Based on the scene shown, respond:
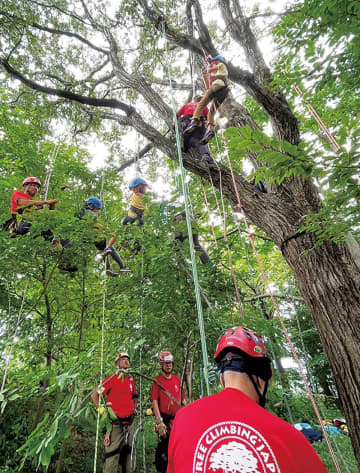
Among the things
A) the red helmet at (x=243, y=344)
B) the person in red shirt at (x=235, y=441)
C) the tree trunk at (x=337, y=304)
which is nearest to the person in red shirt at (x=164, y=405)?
the tree trunk at (x=337, y=304)

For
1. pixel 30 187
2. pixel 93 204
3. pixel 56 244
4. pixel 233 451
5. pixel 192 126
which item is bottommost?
pixel 233 451

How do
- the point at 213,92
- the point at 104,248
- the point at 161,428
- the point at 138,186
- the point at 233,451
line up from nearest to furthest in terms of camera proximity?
the point at 233,451
the point at 161,428
the point at 213,92
the point at 104,248
the point at 138,186

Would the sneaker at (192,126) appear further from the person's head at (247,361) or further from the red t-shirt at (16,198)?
the person's head at (247,361)

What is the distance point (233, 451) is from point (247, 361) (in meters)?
0.39

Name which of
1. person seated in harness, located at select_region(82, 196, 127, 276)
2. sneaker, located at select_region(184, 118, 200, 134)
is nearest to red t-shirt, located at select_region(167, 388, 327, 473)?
person seated in harness, located at select_region(82, 196, 127, 276)

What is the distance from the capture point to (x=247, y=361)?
3.89 feet

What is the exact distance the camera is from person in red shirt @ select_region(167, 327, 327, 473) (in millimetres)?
820

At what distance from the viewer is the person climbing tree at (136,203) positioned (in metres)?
4.74

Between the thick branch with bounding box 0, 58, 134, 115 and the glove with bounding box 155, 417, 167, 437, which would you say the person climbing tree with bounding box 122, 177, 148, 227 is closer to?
the thick branch with bounding box 0, 58, 134, 115

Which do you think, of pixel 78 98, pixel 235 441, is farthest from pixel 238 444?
pixel 78 98

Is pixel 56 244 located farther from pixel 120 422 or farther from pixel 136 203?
pixel 120 422

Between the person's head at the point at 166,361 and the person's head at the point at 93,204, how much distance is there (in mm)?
2363

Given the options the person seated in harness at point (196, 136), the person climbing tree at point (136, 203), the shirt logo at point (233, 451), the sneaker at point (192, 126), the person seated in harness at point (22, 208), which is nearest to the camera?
the shirt logo at point (233, 451)

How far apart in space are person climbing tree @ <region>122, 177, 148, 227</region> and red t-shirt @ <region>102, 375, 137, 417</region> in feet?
7.96
